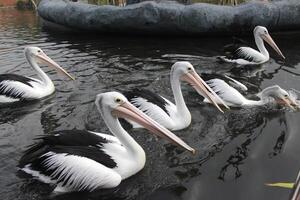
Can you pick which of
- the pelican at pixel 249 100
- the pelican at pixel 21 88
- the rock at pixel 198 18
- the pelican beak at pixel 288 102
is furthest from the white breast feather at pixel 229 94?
the rock at pixel 198 18

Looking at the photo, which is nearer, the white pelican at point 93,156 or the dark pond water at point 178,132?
the white pelican at point 93,156

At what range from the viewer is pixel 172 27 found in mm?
9789

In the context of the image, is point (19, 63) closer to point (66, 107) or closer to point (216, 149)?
point (66, 107)

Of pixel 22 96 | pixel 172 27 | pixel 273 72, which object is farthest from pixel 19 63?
pixel 273 72

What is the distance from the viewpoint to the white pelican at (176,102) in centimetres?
487

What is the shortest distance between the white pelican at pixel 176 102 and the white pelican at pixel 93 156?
1018 mm

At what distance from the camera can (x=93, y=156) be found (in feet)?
12.1

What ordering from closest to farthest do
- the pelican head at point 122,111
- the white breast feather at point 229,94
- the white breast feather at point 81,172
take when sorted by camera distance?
the white breast feather at point 81,172
the pelican head at point 122,111
the white breast feather at point 229,94

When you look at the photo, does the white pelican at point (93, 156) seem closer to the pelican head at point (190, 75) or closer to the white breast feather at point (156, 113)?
the white breast feather at point (156, 113)

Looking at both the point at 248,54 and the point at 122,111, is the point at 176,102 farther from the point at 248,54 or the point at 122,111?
the point at 248,54

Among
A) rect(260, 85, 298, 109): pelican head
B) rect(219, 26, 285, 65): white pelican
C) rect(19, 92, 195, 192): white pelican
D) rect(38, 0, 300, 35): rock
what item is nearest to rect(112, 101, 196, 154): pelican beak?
rect(19, 92, 195, 192): white pelican

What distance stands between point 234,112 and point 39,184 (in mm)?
2737

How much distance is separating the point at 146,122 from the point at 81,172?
0.69 metres

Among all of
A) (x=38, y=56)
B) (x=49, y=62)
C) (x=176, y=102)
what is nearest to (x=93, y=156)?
(x=176, y=102)
